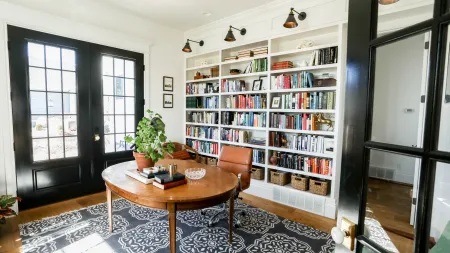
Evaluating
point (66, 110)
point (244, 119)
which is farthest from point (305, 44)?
point (66, 110)

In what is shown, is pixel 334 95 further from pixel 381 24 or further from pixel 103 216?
pixel 103 216

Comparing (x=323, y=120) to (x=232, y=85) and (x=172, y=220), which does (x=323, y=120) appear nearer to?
(x=232, y=85)

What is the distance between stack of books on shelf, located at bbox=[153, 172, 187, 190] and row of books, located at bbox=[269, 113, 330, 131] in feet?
6.32

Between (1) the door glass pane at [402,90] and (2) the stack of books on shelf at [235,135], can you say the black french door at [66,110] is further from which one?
(1) the door glass pane at [402,90]

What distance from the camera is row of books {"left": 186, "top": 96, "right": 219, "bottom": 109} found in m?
4.29

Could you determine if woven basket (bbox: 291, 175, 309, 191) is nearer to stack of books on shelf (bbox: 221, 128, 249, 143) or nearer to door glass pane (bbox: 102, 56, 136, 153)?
stack of books on shelf (bbox: 221, 128, 249, 143)

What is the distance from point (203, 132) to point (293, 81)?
6.64 feet

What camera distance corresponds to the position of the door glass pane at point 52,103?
2979 mm

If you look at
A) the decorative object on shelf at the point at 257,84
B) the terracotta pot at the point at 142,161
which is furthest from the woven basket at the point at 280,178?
the terracotta pot at the point at 142,161

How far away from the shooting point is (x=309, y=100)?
10.3ft

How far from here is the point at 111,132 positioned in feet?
12.2

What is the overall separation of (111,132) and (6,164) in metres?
1.29

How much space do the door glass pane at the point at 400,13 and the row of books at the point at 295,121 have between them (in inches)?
98.6

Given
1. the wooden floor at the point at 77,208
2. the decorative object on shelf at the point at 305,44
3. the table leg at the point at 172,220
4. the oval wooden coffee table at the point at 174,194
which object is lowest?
the wooden floor at the point at 77,208
